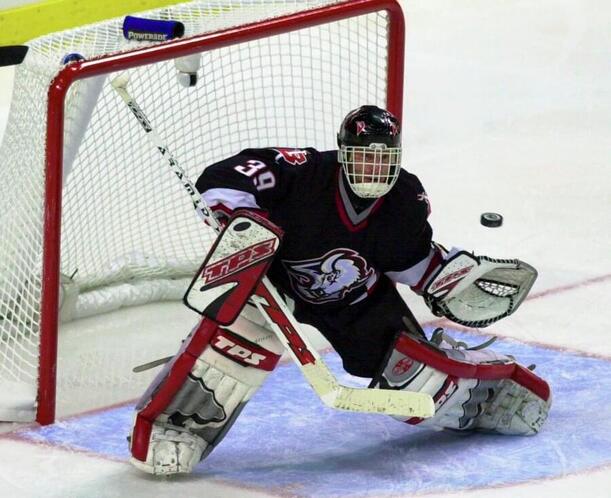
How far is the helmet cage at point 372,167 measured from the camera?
9.64ft

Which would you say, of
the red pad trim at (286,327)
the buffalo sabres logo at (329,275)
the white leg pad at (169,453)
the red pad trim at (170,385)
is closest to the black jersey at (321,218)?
the buffalo sabres logo at (329,275)

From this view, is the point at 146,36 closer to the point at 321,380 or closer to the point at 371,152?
the point at 371,152

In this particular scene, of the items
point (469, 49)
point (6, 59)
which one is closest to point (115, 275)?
point (6, 59)

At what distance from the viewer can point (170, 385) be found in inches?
118

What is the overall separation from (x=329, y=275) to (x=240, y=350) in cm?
25

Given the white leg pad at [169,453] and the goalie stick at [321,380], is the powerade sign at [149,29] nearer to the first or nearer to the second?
the goalie stick at [321,380]

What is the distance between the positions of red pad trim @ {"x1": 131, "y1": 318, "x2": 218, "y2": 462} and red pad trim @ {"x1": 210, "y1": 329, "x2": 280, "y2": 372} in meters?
0.02

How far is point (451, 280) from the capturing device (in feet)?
10.6

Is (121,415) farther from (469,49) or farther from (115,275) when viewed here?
(469,49)

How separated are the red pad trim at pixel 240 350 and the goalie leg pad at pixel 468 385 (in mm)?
260

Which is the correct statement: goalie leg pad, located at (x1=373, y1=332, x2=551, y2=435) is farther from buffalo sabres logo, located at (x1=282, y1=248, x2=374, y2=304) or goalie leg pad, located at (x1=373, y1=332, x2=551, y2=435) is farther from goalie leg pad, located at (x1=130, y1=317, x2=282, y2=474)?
goalie leg pad, located at (x1=130, y1=317, x2=282, y2=474)

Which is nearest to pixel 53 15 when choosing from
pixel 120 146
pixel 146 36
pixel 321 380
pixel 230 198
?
pixel 120 146

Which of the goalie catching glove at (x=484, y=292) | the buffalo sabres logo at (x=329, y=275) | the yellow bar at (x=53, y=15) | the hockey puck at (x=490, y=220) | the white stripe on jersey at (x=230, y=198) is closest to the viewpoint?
the white stripe on jersey at (x=230, y=198)

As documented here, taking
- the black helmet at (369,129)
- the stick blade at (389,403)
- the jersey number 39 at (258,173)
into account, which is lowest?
the stick blade at (389,403)
